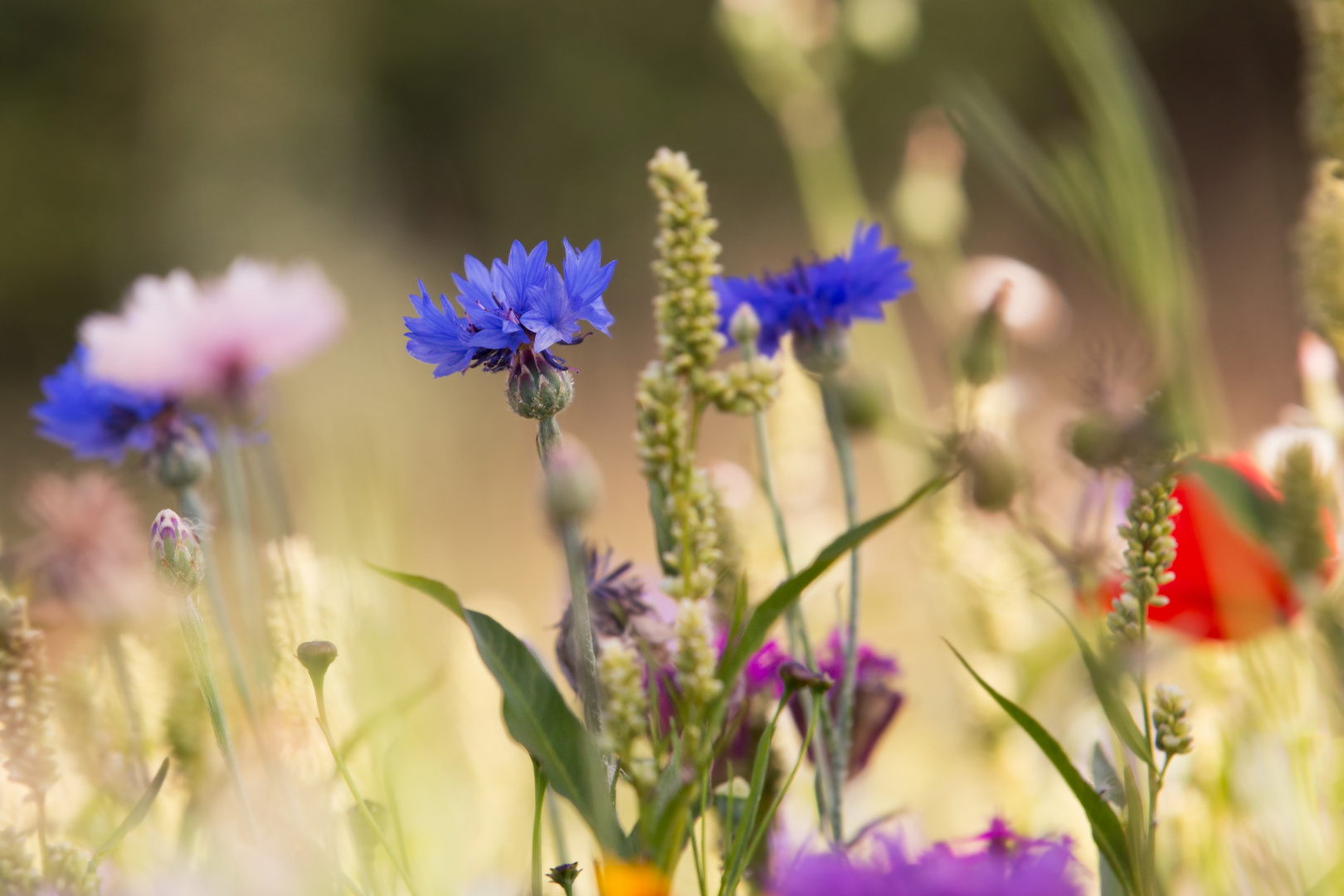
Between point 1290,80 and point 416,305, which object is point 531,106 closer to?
point 1290,80

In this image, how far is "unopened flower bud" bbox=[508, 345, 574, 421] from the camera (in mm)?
214

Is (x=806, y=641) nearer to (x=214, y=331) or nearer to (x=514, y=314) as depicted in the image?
(x=514, y=314)

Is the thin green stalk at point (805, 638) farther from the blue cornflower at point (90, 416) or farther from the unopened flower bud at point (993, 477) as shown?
the blue cornflower at point (90, 416)

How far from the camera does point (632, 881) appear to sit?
0.16 meters

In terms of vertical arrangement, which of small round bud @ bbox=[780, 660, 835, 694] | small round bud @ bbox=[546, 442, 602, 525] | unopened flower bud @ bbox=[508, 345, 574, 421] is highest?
unopened flower bud @ bbox=[508, 345, 574, 421]

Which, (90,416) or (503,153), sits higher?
(503,153)

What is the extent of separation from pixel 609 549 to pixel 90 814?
18cm

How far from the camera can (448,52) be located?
221 cm

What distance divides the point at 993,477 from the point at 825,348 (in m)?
0.06

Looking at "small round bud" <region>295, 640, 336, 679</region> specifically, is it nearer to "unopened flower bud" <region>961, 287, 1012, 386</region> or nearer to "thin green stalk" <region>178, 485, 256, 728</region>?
"thin green stalk" <region>178, 485, 256, 728</region>

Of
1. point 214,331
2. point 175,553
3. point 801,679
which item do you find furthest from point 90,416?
point 801,679

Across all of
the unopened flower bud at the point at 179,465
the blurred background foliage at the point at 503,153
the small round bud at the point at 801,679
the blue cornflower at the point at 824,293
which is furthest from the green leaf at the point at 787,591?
the blurred background foliage at the point at 503,153

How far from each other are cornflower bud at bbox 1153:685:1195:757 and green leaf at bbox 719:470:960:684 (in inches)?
2.5

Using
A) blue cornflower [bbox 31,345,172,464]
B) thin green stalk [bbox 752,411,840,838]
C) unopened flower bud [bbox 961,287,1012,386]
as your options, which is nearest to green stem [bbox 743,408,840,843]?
thin green stalk [bbox 752,411,840,838]
